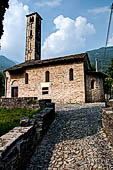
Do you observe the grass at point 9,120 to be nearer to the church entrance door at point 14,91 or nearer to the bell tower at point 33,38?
the church entrance door at point 14,91

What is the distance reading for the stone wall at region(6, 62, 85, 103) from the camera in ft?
54.6

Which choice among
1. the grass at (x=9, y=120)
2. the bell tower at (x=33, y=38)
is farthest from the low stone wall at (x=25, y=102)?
the bell tower at (x=33, y=38)

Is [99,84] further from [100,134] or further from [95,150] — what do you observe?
[95,150]

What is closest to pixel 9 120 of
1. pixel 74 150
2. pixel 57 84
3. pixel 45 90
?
pixel 74 150

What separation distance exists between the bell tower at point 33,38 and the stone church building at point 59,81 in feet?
35.7

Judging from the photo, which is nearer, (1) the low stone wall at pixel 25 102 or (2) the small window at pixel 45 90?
(1) the low stone wall at pixel 25 102

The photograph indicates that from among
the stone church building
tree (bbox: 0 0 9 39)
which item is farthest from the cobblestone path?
the stone church building

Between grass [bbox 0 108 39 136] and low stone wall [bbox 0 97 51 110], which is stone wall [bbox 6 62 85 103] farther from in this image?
grass [bbox 0 108 39 136]

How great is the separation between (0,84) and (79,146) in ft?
123

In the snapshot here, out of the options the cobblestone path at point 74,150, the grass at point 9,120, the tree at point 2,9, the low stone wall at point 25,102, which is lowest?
the cobblestone path at point 74,150

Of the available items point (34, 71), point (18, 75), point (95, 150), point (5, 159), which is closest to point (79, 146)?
point (95, 150)

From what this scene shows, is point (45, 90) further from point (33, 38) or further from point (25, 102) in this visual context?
point (33, 38)

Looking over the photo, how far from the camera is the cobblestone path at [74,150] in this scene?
3468 millimetres

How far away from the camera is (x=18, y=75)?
70.6ft
